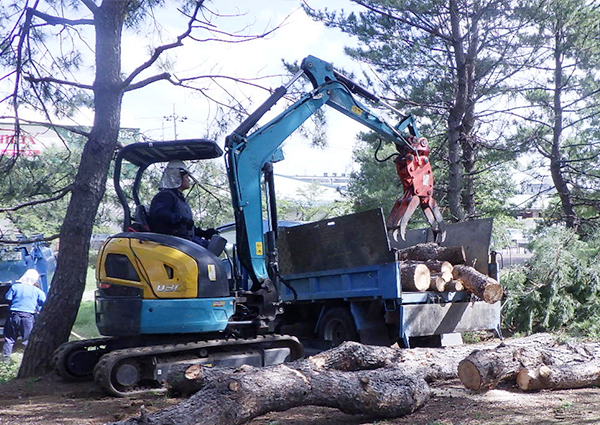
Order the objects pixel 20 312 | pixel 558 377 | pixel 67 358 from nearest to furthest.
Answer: pixel 558 377 → pixel 67 358 → pixel 20 312

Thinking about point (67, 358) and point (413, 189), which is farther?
point (413, 189)

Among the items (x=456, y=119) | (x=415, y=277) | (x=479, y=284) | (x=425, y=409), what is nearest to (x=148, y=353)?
(x=425, y=409)

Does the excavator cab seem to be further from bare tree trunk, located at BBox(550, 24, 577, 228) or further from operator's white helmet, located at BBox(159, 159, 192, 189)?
bare tree trunk, located at BBox(550, 24, 577, 228)

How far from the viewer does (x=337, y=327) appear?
9.40 metres

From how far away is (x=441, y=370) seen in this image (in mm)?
7086

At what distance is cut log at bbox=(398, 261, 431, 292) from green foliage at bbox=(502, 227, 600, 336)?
3.63 m

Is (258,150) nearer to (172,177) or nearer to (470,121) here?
(172,177)

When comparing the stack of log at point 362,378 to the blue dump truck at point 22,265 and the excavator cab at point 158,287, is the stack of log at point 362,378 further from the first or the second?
the blue dump truck at point 22,265

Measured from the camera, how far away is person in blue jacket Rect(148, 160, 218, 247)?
7.54 m

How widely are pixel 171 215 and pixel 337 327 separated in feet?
10.5

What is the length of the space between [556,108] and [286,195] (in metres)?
21.3

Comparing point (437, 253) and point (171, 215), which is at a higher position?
point (171, 215)

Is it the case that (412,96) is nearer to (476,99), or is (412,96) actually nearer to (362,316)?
(476,99)

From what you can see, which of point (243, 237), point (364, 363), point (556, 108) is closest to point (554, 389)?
point (364, 363)
